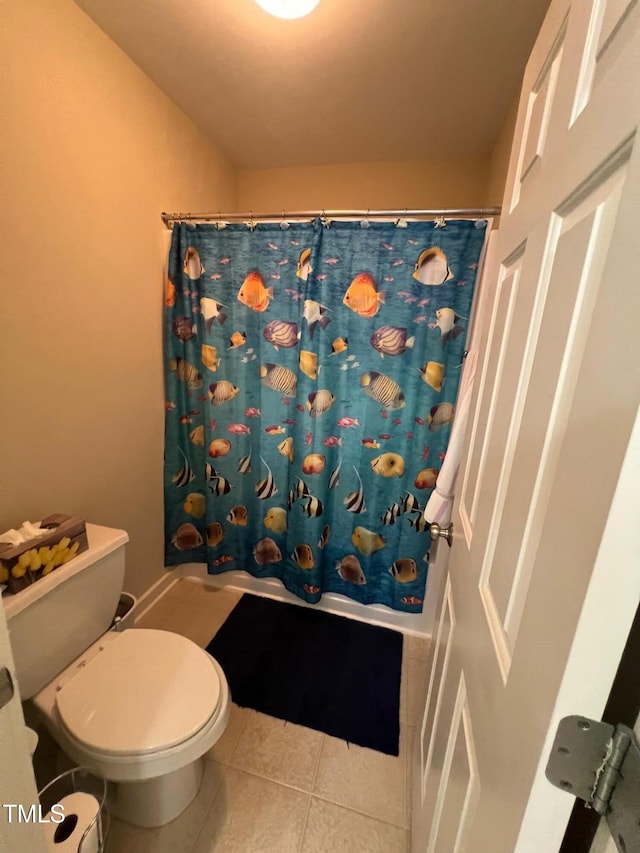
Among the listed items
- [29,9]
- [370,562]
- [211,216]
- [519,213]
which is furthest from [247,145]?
[370,562]

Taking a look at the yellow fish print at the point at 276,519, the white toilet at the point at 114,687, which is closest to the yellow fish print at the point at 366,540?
the yellow fish print at the point at 276,519

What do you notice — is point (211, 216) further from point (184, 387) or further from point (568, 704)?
point (568, 704)

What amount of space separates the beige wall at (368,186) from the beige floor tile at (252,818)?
263 centimetres

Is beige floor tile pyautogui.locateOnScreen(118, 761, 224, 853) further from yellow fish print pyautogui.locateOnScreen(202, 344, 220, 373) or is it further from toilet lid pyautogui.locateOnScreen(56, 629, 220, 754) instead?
yellow fish print pyautogui.locateOnScreen(202, 344, 220, 373)

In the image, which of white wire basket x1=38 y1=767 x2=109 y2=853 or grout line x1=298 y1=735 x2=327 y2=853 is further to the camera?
grout line x1=298 y1=735 x2=327 y2=853

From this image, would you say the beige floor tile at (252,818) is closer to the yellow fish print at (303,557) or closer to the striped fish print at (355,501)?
the yellow fish print at (303,557)

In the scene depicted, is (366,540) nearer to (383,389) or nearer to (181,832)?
(383,389)

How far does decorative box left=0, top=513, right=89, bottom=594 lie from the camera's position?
0.91 meters

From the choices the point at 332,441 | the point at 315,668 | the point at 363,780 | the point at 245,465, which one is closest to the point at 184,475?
the point at 245,465

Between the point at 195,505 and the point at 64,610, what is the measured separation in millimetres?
875

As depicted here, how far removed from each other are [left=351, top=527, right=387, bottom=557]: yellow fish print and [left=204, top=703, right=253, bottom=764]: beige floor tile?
2.57 feet

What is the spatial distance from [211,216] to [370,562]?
1809 millimetres

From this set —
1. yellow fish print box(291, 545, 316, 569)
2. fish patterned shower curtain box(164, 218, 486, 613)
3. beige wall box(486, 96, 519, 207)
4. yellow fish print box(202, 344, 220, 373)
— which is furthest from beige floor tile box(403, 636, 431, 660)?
beige wall box(486, 96, 519, 207)

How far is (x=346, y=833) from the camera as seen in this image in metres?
1.03
